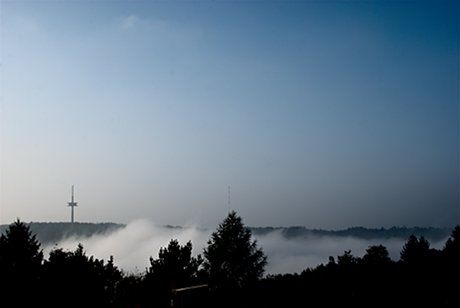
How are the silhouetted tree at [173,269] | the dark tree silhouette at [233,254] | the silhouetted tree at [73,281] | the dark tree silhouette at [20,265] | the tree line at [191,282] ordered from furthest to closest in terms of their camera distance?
the dark tree silhouette at [233,254] → the silhouetted tree at [173,269] → the silhouetted tree at [73,281] → the dark tree silhouette at [20,265] → the tree line at [191,282]

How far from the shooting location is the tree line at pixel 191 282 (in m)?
21.5

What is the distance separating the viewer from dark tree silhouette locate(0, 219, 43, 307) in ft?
91.3

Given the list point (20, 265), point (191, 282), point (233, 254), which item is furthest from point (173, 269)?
point (20, 265)

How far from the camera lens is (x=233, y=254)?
52.2 metres

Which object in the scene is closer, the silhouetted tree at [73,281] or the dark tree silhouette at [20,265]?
the dark tree silhouette at [20,265]

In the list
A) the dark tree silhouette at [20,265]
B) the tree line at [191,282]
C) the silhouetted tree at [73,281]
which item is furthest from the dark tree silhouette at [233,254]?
the dark tree silhouette at [20,265]

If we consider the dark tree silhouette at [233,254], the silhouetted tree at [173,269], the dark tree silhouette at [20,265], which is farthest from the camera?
the dark tree silhouette at [233,254]

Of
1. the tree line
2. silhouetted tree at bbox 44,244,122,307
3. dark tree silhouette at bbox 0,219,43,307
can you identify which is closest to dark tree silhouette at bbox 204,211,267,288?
the tree line

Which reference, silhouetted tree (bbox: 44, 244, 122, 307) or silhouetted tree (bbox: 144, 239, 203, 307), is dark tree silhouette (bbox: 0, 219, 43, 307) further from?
silhouetted tree (bbox: 144, 239, 203, 307)

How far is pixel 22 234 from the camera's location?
30.4 m

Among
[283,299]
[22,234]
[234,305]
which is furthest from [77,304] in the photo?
[283,299]

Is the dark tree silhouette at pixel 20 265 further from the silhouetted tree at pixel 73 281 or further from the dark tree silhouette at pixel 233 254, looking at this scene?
the dark tree silhouette at pixel 233 254

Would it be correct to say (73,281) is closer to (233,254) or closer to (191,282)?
(191,282)

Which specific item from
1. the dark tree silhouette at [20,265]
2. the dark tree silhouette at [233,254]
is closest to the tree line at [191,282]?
the dark tree silhouette at [20,265]
